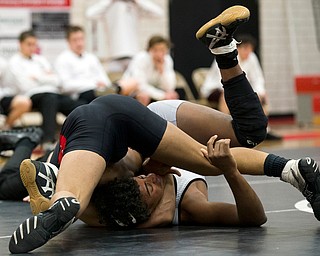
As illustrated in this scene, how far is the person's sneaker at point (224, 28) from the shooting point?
3770mm

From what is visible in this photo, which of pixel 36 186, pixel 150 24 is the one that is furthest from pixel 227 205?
pixel 150 24

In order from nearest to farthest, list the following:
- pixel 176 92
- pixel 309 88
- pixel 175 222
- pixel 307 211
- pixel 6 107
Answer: pixel 175 222, pixel 307 211, pixel 6 107, pixel 176 92, pixel 309 88

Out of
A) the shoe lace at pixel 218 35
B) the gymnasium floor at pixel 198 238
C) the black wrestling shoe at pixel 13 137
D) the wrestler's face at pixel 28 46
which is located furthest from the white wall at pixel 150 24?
the shoe lace at pixel 218 35

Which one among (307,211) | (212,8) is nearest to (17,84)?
(212,8)

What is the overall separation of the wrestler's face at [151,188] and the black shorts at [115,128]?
4.6 inches

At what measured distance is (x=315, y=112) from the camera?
479 inches

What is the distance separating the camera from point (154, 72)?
971 cm

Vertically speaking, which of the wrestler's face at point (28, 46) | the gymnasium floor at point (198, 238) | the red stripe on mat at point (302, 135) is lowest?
the red stripe on mat at point (302, 135)

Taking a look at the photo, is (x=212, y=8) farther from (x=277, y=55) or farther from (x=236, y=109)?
(x=236, y=109)

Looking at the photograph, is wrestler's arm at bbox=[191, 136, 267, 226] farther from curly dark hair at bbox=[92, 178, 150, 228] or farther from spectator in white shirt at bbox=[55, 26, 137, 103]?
spectator in white shirt at bbox=[55, 26, 137, 103]

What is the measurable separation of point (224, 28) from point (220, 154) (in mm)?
682

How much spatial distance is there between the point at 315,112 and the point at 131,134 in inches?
351

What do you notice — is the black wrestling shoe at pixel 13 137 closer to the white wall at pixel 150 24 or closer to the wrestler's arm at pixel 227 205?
the wrestler's arm at pixel 227 205

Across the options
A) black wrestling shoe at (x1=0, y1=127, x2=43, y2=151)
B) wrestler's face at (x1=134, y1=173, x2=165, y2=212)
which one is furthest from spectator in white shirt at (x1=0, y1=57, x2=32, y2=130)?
wrestler's face at (x1=134, y1=173, x2=165, y2=212)
